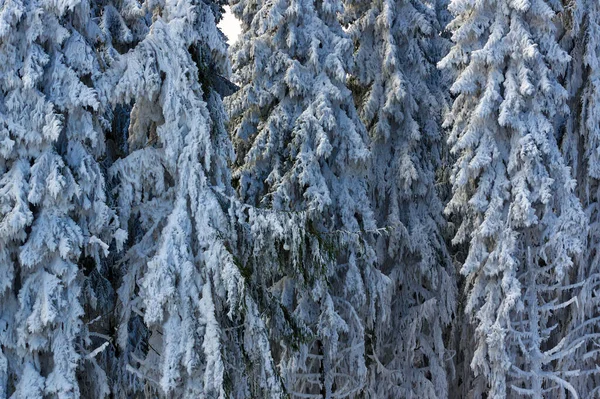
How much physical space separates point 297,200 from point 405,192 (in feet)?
11.7

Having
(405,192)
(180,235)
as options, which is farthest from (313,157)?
(180,235)

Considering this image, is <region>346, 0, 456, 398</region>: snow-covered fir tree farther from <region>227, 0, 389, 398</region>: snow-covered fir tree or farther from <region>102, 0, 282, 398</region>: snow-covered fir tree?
<region>102, 0, 282, 398</region>: snow-covered fir tree

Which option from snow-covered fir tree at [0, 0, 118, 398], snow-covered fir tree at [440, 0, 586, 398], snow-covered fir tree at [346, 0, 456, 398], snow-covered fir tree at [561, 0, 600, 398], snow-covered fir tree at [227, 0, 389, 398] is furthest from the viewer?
snow-covered fir tree at [346, 0, 456, 398]

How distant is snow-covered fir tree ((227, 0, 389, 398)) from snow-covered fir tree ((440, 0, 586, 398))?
2062mm

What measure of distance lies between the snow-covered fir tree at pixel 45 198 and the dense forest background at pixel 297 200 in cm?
3

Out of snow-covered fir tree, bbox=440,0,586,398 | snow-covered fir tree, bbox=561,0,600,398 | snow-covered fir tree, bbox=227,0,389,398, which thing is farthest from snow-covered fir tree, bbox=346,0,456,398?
snow-covered fir tree, bbox=561,0,600,398

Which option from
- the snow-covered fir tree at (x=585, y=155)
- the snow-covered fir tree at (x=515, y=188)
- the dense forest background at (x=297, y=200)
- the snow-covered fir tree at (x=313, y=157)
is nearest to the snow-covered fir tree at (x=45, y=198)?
the dense forest background at (x=297, y=200)

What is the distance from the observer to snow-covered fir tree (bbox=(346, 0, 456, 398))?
1686 centimetres

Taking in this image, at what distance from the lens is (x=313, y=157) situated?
1412cm

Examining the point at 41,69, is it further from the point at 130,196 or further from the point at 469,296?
the point at 469,296

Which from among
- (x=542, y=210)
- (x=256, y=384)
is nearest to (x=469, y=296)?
(x=542, y=210)

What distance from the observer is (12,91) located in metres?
8.87

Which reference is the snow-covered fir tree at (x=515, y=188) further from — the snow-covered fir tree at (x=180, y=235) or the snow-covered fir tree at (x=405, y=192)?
the snow-covered fir tree at (x=180, y=235)

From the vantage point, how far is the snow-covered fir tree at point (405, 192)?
1686 centimetres
